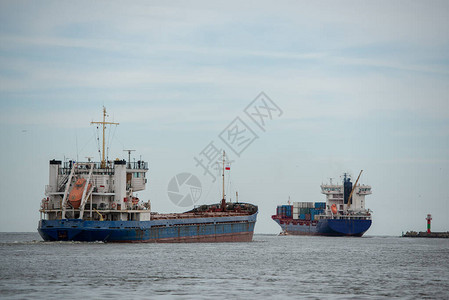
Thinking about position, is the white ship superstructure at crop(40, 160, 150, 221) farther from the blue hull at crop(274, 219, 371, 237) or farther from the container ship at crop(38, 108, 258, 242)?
the blue hull at crop(274, 219, 371, 237)

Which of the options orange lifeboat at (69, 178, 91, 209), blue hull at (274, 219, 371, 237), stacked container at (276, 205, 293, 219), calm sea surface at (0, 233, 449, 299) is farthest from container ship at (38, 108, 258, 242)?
stacked container at (276, 205, 293, 219)

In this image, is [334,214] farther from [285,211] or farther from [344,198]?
[285,211]

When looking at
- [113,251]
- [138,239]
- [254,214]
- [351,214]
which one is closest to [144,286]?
[113,251]

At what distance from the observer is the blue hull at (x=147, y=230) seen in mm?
62656

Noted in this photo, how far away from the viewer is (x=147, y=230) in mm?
67500

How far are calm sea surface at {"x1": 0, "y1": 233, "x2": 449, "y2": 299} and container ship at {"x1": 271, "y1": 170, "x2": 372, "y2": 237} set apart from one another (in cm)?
7817

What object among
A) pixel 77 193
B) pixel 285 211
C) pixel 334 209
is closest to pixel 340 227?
Result: pixel 334 209

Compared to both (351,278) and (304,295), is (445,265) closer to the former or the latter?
(351,278)

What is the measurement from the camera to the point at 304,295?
3300cm

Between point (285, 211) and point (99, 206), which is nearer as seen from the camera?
point (99, 206)

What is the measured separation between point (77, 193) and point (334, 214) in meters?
87.9

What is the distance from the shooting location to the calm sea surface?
33.2 meters

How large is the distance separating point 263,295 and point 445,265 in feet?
77.7

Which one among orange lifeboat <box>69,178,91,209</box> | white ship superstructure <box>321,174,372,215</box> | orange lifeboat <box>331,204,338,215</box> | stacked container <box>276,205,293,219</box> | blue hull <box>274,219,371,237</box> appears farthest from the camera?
stacked container <box>276,205,293,219</box>
